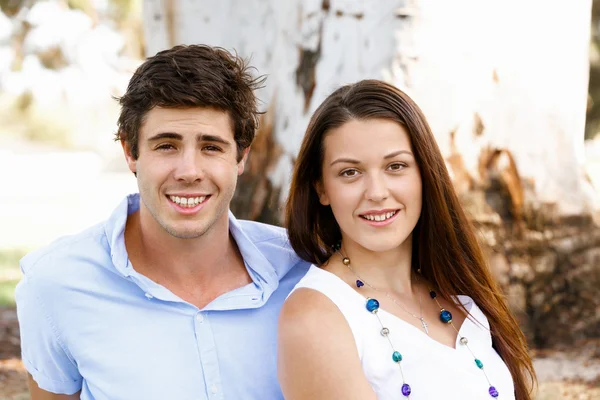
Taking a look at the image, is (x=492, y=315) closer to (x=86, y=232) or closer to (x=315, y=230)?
(x=315, y=230)

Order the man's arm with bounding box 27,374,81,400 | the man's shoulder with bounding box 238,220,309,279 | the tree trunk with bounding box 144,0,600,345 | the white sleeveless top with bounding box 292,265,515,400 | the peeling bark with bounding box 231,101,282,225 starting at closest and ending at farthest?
the white sleeveless top with bounding box 292,265,515,400 < the man's arm with bounding box 27,374,81,400 < the man's shoulder with bounding box 238,220,309,279 < the tree trunk with bounding box 144,0,600,345 < the peeling bark with bounding box 231,101,282,225

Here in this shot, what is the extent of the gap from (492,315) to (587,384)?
182cm

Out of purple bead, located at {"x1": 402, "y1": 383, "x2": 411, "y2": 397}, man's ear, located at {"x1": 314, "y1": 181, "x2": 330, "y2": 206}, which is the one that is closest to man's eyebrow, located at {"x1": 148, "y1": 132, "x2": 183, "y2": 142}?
man's ear, located at {"x1": 314, "y1": 181, "x2": 330, "y2": 206}

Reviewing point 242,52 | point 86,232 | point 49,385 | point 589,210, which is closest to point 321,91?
point 242,52

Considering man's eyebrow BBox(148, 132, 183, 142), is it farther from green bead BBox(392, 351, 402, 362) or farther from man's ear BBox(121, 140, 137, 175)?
green bead BBox(392, 351, 402, 362)

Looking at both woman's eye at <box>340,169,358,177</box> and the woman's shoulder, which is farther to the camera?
woman's eye at <box>340,169,358,177</box>

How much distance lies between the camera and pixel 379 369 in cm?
206

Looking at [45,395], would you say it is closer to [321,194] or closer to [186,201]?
[186,201]

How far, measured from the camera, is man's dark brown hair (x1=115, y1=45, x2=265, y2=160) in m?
2.38

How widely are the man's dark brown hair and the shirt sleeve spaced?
1.78 ft

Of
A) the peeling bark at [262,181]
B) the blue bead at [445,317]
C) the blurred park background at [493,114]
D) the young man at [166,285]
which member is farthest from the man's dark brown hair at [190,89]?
the peeling bark at [262,181]

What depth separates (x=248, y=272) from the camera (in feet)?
8.38

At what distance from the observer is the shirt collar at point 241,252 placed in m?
2.40

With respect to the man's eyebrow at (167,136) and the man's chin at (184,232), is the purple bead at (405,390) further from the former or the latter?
the man's eyebrow at (167,136)
